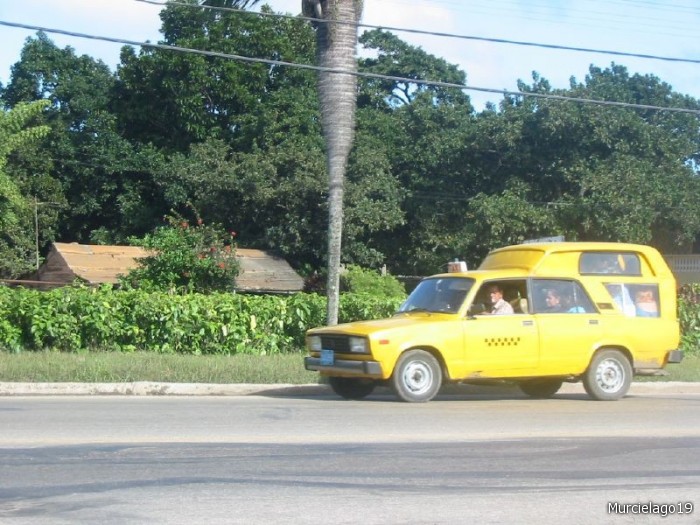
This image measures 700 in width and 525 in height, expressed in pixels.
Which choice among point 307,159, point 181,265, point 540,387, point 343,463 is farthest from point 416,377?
point 307,159

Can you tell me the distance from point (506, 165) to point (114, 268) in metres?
17.1

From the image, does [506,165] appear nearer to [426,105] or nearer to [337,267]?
[426,105]

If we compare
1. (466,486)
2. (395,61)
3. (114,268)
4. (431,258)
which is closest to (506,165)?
(431,258)

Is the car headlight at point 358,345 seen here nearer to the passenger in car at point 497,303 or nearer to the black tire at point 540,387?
the passenger in car at point 497,303

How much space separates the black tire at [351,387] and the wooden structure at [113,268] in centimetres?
1429

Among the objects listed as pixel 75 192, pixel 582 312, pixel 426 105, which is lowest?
pixel 582 312

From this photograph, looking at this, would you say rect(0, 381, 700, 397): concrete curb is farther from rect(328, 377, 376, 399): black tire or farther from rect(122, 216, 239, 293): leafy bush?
rect(122, 216, 239, 293): leafy bush

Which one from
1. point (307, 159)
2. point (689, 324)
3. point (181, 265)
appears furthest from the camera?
point (307, 159)

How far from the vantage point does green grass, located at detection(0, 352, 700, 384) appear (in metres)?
14.9

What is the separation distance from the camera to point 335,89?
1838 centimetres

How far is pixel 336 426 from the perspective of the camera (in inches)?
427

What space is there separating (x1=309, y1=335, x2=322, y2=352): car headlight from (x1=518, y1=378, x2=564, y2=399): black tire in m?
3.29

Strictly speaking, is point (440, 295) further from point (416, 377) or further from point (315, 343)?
point (315, 343)

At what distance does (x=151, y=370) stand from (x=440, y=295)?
471cm
